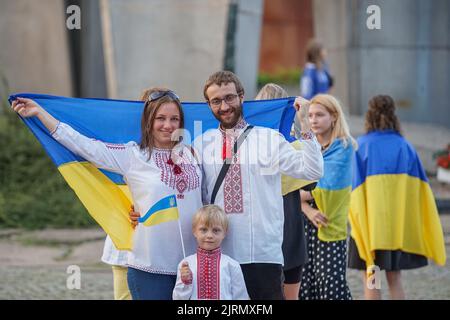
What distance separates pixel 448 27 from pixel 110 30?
815cm

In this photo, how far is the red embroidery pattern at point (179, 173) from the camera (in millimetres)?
5098

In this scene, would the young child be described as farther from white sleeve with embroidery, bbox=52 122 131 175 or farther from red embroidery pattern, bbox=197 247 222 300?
white sleeve with embroidery, bbox=52 122 131 175

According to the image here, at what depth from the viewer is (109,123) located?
5.59m

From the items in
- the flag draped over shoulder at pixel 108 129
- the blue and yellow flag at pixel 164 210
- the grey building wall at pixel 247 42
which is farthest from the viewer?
the grey building wall at pixel 247 42

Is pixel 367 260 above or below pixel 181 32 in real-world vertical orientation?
below

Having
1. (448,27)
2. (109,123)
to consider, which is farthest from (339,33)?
(109,123)

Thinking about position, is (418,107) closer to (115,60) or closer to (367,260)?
(115,60)

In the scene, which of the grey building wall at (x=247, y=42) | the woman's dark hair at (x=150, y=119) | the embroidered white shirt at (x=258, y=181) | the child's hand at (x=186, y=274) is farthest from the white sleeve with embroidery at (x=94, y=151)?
the grey building wall at (x=247, y=42)

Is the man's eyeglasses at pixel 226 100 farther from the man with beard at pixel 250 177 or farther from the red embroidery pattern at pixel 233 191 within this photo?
the red embroidery pattern at pixel 233 191

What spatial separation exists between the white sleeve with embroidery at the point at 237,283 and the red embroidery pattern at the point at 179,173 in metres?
0.47

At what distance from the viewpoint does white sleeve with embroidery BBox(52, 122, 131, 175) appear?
17.3 ft

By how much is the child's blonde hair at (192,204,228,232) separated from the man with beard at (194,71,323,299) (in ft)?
0.26

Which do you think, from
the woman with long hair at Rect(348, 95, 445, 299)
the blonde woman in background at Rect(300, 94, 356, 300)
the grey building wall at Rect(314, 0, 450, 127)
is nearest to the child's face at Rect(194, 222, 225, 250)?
the blonde woman in background at Rect(300, 94, 356, 300)

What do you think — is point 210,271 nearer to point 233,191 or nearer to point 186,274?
point 186,274
